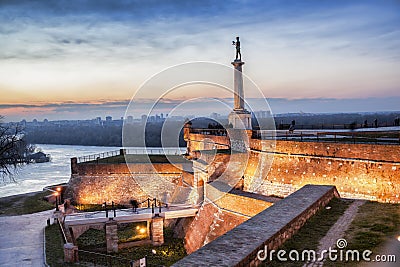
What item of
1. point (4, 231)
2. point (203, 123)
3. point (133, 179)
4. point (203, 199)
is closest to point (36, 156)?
point (203, 123)

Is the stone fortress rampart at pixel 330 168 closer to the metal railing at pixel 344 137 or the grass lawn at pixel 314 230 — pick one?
the metal railing at pixel 344 137

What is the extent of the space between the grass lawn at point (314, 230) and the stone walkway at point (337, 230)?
85 millimetres

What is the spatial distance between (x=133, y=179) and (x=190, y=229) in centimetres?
821

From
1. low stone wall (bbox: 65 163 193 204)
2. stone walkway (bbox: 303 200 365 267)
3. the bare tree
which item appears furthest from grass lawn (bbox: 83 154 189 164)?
stone walkway (bbox: 303 200 365 267)

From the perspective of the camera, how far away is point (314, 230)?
7531 millimetres

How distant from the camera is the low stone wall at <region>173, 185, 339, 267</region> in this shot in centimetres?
542

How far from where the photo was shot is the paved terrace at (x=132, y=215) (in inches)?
590

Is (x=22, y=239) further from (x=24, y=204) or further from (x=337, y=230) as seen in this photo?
(x=337, y=230)

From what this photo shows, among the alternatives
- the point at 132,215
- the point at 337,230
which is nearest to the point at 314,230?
the point at 337,230

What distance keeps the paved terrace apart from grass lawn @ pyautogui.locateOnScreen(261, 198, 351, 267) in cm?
741

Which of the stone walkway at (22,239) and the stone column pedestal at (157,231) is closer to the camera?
the stone walkway at (22,239)

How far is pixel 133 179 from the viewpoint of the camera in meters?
22.6

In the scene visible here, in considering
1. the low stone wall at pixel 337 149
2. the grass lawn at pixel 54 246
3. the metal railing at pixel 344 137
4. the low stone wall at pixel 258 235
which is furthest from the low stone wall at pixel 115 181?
the low stone wall at pixel 258 235

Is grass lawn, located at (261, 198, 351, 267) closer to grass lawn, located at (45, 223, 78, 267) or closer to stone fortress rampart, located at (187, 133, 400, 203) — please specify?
stone fortress rampart, located at (187, 133, 400, 203)
